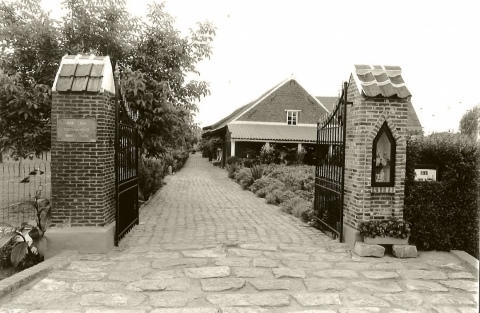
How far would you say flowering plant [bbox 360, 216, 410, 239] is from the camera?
6.21m

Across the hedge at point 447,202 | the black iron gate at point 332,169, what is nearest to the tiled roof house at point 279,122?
the black iron gate at point 332,169

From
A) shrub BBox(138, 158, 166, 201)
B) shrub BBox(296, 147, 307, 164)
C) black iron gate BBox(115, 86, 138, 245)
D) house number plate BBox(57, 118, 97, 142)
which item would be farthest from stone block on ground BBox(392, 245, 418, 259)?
shrub BBox(296, 147, 307, 164)

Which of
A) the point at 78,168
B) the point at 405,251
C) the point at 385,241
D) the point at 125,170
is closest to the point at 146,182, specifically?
the point at 125,170

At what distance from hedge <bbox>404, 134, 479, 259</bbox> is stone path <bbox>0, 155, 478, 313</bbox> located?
35 centimetres

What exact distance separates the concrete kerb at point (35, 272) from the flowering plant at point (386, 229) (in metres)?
4.46

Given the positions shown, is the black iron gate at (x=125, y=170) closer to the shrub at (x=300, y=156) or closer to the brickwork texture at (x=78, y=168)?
the brickwork texture at (x=78, y=168)

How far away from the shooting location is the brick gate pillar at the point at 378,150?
626cm

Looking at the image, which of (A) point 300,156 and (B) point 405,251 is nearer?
(B) point 405,251

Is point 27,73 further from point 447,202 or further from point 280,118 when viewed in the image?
point 280,118

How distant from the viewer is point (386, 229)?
622cm

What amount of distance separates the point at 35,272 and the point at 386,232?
505cm

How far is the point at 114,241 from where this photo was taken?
648 centimetres

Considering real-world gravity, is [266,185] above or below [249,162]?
below

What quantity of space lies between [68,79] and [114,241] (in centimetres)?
267
